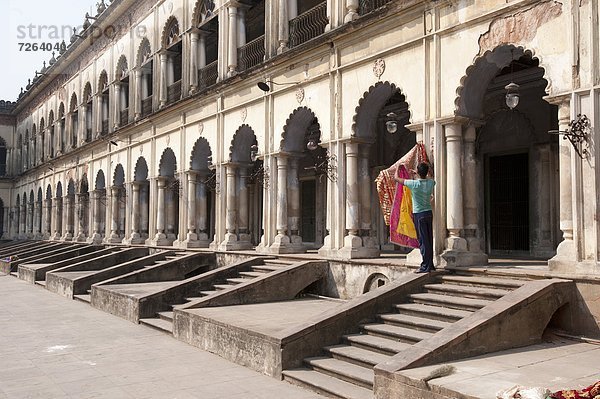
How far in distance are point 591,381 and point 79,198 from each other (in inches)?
1169

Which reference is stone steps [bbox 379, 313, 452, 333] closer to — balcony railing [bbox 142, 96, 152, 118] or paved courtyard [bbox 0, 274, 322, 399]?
paved courtyard [bbox 0, 274, 322, 399]

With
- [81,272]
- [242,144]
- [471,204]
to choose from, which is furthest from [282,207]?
[81,272]

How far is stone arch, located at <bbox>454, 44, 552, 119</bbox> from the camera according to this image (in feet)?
32.4

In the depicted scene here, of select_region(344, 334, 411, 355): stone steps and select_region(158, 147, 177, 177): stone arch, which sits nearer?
select_region(344, 334, 411, 355): stone steps

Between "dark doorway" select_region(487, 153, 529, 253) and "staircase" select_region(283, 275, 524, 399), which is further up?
"dark doorway" select_region(487, 153, 529, 253)

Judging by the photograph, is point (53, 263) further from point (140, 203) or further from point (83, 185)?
point (83, 185)

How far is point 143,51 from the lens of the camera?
79.8ft

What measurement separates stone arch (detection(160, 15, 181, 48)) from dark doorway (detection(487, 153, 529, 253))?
41.1 ft

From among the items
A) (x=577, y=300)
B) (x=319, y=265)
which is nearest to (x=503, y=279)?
(x=577, y=300)

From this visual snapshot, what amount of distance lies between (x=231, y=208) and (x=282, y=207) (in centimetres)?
284

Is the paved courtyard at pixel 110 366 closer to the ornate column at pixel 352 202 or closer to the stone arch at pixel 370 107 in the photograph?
the ornate column at pixel 352 202

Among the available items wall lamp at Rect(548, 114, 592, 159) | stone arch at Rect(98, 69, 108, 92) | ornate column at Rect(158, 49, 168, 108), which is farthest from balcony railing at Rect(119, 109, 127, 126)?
wall lamp at Rect(548, 114, 592, 159)

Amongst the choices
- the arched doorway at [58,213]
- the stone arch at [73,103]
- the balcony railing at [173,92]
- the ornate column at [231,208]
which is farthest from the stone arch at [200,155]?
the arched doorway at [58,213]

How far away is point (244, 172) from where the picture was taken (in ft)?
57.7
